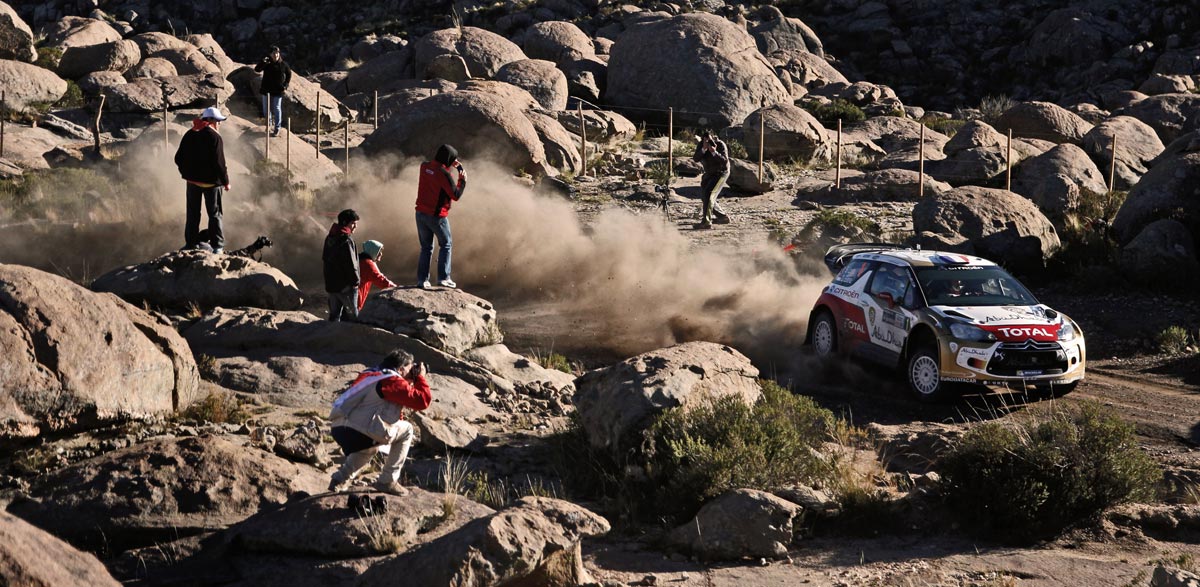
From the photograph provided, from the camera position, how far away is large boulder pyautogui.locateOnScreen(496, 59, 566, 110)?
123 ft

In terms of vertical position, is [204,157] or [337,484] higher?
[204,157]

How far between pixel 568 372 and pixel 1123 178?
20513 mm

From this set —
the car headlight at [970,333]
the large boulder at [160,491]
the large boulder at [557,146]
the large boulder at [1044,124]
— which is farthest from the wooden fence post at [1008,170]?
the large boulder at [160,491]

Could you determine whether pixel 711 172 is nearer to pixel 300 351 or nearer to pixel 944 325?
pixel 944 325

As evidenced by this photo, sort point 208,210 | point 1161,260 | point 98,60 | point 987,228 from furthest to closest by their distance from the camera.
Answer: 1. point 98,60
2. point 987,228
3. point 1161,260
4. point 208,210

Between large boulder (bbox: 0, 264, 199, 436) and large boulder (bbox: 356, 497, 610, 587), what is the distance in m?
4.35

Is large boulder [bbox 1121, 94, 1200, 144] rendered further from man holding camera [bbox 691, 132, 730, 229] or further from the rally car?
the rally car

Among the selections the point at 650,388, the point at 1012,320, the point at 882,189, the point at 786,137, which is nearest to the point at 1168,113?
the point at 786,137

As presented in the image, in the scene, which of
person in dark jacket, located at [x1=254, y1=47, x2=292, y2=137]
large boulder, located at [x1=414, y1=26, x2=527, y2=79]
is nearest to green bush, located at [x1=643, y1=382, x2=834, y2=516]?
person in dark jacket, located at [x1=254, y1=47, x2=292, y2=137]

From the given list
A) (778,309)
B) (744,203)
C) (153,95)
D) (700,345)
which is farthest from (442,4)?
(700,345)

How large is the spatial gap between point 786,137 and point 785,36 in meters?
21.9

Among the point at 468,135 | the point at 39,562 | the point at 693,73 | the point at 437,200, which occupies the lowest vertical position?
the point at 468,135

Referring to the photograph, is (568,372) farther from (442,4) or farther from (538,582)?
(442,4)

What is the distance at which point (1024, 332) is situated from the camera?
583 inches
